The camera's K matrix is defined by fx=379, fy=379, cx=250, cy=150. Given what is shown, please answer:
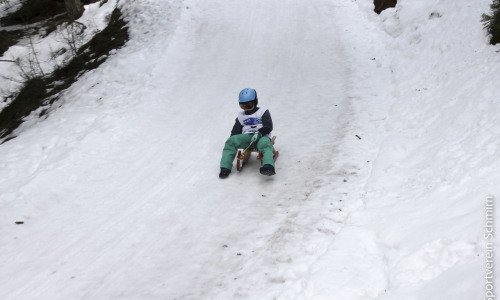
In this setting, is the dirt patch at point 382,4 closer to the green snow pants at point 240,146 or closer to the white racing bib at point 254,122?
the white racing bib at point 254,122

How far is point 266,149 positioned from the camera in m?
5.45

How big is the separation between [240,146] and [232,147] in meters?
0.14

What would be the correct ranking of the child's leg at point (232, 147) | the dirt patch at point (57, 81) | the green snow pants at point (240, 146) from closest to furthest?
1. the green snow pants at point (240, 146)
2. the child's leg at point (232, 147)
3. the dirt patch at point (57, 81)

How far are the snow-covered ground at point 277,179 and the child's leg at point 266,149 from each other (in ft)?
1.02

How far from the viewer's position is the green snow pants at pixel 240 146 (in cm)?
534

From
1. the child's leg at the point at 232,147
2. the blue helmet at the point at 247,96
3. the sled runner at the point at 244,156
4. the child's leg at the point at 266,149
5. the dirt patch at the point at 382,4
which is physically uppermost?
the blue helmet at the point at 247,96

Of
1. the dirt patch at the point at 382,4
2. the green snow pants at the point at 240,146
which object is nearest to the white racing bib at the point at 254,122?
the green snow pants at the point at 240,146

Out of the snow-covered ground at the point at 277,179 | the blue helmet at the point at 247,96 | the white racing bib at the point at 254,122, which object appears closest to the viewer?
the snow-covered ground at the point at 277,179

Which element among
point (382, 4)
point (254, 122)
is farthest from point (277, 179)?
point (382, 4)

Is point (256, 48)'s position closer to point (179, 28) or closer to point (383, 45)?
point (179, 28)

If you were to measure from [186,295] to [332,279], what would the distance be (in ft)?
4.27

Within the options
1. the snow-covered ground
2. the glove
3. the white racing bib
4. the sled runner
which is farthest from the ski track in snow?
the white racing bib

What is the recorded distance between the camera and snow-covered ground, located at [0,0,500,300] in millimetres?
3379

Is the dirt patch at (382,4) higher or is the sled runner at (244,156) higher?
the dirt patch at (382,4)
